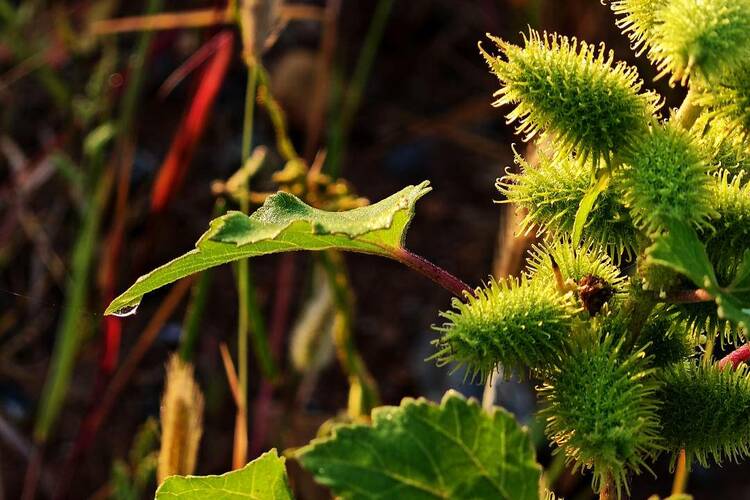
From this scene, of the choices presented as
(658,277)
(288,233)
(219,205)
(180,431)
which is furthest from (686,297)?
(219,205)

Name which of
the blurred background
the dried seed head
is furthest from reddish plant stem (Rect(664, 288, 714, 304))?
the blurred background

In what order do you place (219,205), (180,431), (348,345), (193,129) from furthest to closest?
(193,129) → (348,345) → (219,205) → (180,431)

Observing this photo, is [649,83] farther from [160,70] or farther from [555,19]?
[160,70]

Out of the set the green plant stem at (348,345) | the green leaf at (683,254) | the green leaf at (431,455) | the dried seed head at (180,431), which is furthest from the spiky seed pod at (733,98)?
the green plant stem at (348,345)

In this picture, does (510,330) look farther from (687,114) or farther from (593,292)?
(687,114)

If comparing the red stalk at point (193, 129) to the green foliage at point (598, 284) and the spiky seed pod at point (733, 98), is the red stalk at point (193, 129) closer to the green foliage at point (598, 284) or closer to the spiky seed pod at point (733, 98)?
the green foliage at point (598, 284)

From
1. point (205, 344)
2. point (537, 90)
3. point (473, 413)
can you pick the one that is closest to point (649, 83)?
point (205, 344)
